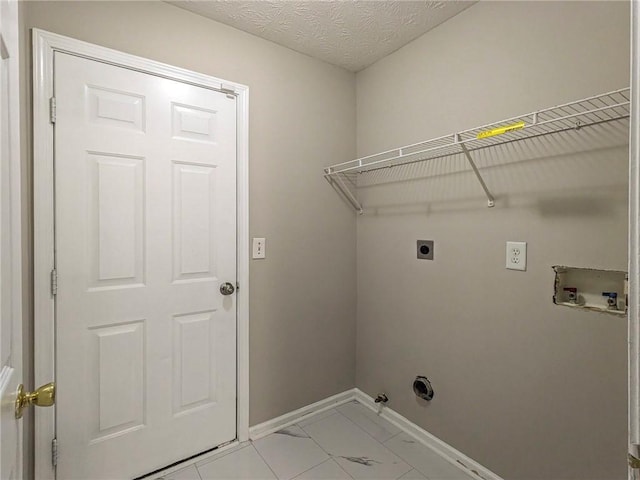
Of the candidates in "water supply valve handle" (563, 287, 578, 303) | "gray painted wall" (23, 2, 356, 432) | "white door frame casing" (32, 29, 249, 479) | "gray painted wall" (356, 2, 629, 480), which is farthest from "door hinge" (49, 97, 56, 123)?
"water supply valve handle" (563, 287, 578, 303)

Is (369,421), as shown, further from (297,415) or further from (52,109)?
(52,109)

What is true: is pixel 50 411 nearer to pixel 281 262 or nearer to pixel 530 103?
pixel 281 262

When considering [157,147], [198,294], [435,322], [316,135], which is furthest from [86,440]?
[316,135]

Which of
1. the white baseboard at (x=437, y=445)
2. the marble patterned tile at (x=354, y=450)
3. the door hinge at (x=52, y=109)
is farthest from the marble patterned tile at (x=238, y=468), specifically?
the door hinge at (x=52, y=109)

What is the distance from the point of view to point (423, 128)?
1.88 metres

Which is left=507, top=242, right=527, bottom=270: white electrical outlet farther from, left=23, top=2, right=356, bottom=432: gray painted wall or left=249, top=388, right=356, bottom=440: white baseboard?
left=249, top=388, right=356, bottom=440: white baseboard

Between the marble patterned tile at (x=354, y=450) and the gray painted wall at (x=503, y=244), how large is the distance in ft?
0.93

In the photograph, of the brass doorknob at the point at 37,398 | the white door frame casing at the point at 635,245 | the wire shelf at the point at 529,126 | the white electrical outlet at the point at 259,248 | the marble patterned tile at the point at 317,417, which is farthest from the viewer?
the marble patterned tile at the point at 317,417

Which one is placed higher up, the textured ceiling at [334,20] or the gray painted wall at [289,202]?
the textured ceiling at [334,20]

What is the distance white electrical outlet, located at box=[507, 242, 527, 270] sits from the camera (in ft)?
4.76

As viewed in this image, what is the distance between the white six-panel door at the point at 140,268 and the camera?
1.43 m

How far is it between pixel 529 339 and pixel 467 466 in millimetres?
762

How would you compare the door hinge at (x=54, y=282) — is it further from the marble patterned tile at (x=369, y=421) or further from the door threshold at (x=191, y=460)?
the marble patterned tile at (x=369, y=421)

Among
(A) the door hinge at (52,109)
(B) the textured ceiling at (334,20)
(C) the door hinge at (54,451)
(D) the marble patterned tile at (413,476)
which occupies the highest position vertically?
(B) the textured ceiling at (334,20)
